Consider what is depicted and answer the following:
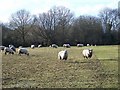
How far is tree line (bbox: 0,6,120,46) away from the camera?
83188 mm

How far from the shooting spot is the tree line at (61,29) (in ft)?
273

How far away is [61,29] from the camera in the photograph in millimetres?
87562

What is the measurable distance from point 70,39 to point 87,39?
463 cm

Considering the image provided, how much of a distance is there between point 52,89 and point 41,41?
73.6 metres

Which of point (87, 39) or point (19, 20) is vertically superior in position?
point (19, 20)

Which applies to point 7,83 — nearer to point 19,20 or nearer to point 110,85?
point 110,85

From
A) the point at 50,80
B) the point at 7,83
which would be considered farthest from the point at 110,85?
the point at 7,83

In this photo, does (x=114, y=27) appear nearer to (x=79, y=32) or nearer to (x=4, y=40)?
(x=79, y=32)

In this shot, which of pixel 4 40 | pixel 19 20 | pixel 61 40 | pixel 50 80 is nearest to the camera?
pixel 50 80

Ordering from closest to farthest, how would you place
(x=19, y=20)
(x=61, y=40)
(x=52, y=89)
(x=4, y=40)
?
(x=52, y=89)
(x=4, y=40)
(x=61, y=40)
(x=19, y=20)

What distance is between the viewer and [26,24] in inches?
3519

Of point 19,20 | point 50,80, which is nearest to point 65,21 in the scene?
point 19,20

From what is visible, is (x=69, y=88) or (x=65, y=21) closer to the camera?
(x=69, y=88)

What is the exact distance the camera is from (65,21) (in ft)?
299
